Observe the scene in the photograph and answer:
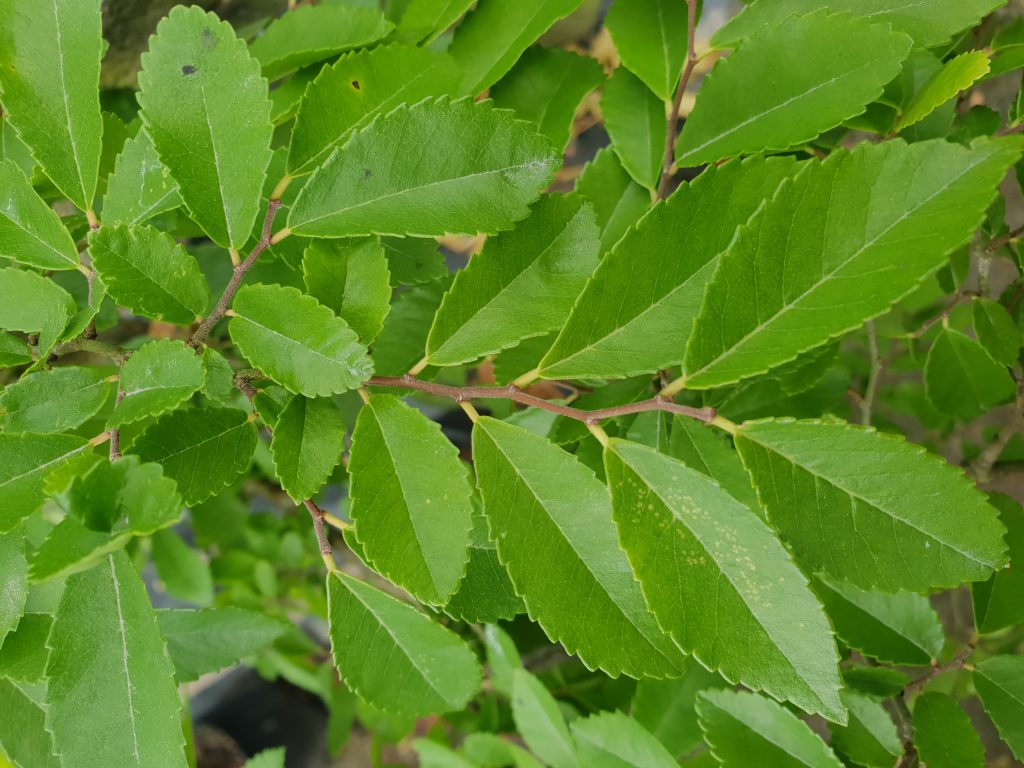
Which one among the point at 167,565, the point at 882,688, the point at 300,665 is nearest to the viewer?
the point at 882,688

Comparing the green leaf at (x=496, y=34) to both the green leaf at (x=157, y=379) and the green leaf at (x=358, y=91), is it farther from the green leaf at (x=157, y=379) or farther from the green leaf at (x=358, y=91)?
the green leaf at (x=157, y=379)

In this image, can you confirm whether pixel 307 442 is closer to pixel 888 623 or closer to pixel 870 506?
pixel 870 506

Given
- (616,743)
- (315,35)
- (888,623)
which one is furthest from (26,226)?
(888,623)

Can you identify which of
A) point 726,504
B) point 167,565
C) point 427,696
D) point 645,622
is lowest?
point 167,565

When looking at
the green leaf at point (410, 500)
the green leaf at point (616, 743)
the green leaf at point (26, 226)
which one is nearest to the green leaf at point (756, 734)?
the green leaf at point (616, 743)

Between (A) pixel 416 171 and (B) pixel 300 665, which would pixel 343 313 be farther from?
(B) pixel 300 665

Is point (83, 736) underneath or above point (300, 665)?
above

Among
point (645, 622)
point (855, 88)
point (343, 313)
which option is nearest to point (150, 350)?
point (343, 313)
